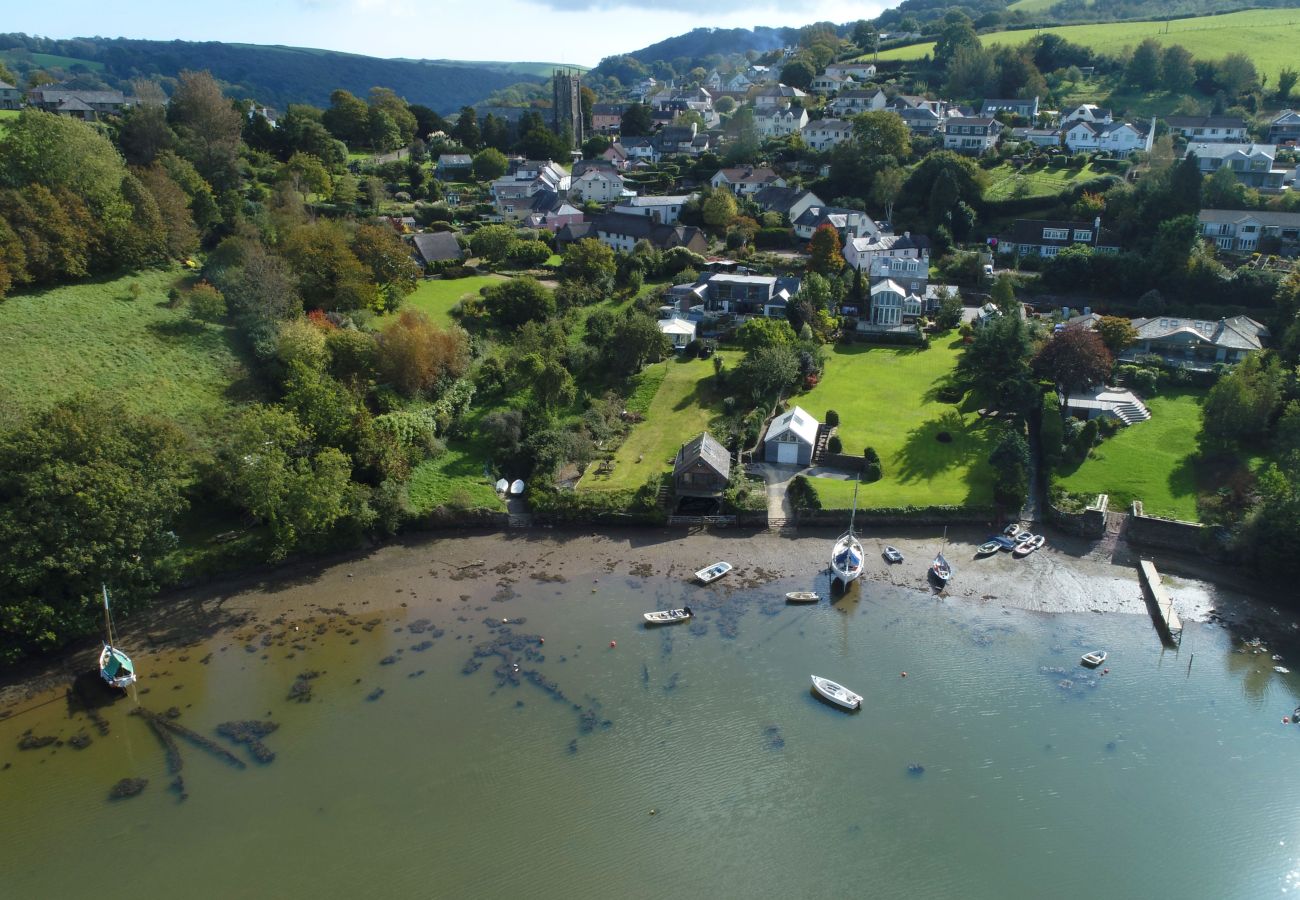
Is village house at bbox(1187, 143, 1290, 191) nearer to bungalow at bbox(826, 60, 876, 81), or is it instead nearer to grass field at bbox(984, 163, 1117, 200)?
grass field at bbox(984, 163, 1117, 200)

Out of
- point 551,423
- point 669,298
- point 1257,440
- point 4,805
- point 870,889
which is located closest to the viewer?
point 870,889

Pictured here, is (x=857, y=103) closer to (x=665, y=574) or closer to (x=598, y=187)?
(x=598, y=187)

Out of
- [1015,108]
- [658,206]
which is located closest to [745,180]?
[658,206]

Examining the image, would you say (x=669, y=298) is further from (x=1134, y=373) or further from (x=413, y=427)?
(x=1134, y=373)

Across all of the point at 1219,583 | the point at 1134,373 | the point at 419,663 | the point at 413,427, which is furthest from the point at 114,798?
the point at 1134,373

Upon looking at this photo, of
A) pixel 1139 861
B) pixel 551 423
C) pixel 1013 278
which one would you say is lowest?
pixel 1139 861

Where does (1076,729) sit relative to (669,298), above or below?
below
